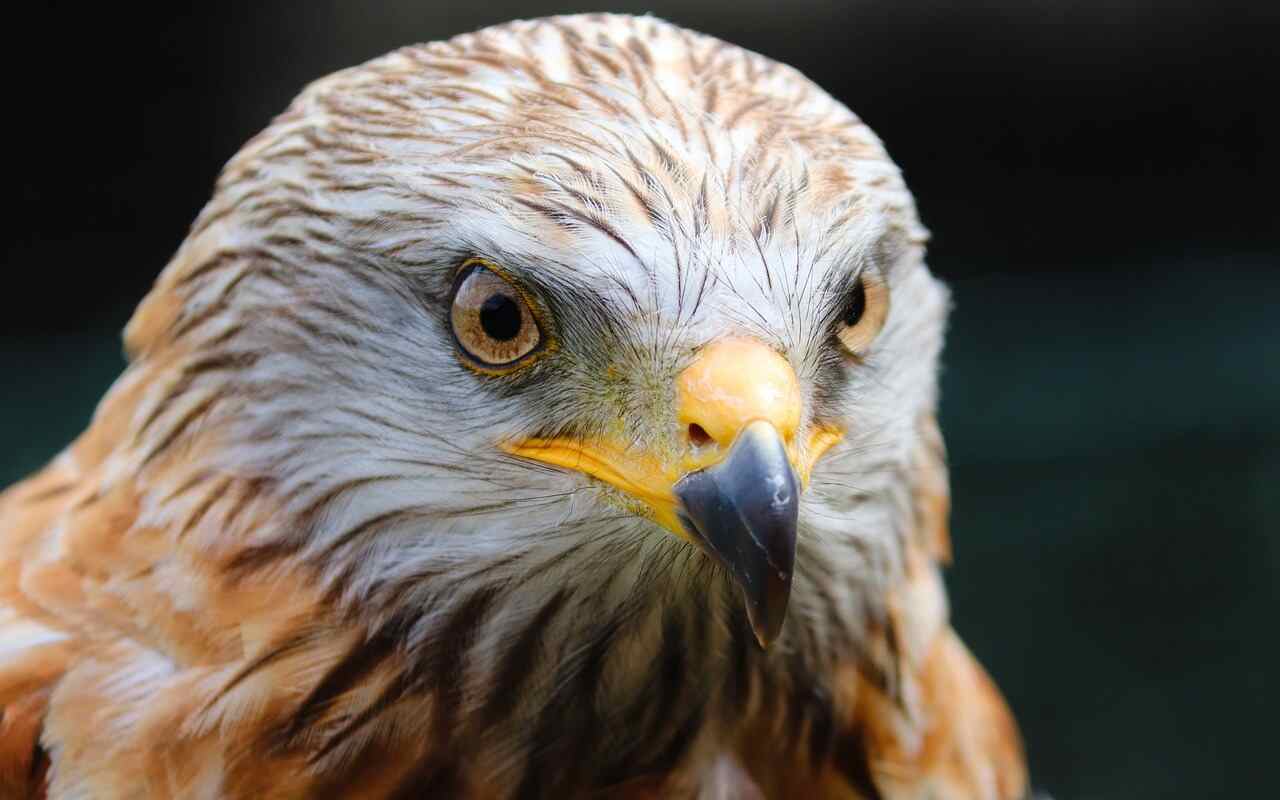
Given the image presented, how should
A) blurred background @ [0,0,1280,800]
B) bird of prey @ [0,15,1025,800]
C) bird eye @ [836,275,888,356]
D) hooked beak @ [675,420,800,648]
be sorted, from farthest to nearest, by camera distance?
blurred background @ [0,0,1280,800] < bird eye @ [836,275,888,356] < bird of prey @ [0,15,1025,800] < hooked beak @ [675,420,800,648]

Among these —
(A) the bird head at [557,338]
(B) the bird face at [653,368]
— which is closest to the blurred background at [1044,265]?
(A) the bird head at [557,338]

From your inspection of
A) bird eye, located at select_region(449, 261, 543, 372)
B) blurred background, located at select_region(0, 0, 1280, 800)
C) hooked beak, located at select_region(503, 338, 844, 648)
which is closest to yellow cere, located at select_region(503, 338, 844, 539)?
hooked beak, located at select_region(503, 338, 844, 648)

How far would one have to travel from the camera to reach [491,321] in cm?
125

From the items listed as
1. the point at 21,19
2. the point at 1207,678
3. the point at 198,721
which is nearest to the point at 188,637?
the point at 198,721

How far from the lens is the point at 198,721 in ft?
4.33

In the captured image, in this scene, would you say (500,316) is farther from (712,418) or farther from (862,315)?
Answer: (862,315)

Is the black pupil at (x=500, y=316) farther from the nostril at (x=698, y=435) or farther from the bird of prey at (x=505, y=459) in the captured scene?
the nostril at (x=698, y=435)

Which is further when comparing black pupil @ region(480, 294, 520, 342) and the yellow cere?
black pupil @ region(480, 294, 520, 342)

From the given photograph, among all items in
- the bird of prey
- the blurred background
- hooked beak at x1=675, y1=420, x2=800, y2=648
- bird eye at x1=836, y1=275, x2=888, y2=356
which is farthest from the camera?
the blurred background

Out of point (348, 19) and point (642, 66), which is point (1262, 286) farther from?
point (642, 66)

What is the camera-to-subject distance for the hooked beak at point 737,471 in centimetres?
111

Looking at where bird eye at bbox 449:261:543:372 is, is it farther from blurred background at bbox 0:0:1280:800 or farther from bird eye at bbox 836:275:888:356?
blurred background at bbox 0:0:1280:800

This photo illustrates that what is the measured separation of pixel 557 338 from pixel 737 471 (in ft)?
0.74

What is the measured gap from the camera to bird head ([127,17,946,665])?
119 cm
